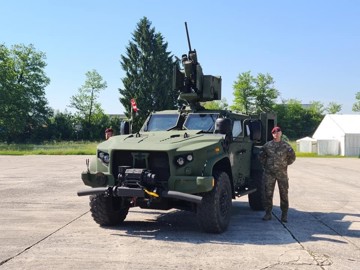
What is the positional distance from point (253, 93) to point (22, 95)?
3924 centimetres

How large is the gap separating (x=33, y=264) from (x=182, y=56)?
16.6ft

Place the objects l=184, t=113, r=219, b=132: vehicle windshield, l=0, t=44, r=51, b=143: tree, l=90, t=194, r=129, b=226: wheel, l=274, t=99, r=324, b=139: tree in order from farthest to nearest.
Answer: l=274, t=99, r=324, b=139: tree, l=0, t=44, r=51, b=143: tree, l=184, t=113, r=219, b=132: vehicle windshield, l=90, t=194, r=129, b=226: wheel

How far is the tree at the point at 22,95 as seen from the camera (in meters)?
64.6

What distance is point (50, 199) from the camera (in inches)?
431

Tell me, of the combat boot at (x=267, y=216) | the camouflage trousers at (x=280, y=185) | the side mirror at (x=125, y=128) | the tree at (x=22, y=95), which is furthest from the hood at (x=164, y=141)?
the tree at (x=22, y=95)

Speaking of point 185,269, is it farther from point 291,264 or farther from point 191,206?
point 191,206

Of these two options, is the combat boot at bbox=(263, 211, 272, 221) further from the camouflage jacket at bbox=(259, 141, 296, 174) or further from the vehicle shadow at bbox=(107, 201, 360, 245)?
the camouflage jacket at bbox=(259, 141, 296, 174)

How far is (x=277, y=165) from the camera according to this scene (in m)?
8.08

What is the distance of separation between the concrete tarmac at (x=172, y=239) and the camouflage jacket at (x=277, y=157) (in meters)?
0.99

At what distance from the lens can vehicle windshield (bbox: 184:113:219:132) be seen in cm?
805

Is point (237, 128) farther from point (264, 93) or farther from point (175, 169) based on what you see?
point (264, 93)

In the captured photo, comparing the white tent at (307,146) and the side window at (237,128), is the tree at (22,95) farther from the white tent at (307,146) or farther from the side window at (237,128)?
the side window at (237,128)

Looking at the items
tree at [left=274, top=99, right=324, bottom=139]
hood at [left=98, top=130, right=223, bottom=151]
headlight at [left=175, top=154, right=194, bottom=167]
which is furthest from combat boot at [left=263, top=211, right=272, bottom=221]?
tree at [left=274, top=99, right=324, bottom=139]

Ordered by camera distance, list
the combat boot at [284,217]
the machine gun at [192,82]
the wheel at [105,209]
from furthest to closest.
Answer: the machine gun at [192,82] < the combat boot at [284,217] < the wheel at [105,209]
